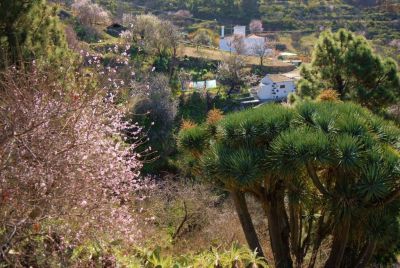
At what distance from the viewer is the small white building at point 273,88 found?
3725cm

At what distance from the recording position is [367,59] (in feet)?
42.3

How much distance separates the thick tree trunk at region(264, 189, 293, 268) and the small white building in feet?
96.2

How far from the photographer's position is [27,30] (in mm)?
9516

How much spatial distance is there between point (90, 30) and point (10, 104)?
130 ft

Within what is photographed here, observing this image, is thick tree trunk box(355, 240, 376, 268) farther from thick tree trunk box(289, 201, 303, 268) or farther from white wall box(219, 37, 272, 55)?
white wall box(219, 37, 272, 55)

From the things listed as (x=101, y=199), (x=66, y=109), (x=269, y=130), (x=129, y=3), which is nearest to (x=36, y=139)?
(x=66, y=109)

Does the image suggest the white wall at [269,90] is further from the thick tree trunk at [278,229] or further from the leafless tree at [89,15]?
the thick tree trunk at [278,229]

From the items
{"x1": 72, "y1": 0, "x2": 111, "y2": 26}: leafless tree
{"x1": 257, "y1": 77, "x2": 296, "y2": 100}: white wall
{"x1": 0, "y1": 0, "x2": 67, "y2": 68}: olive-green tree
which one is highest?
{"x1": 0, "y1": 0, "x2": 67, "y2": 68}: olive-green tree

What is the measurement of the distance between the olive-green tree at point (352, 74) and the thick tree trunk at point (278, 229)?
558cm

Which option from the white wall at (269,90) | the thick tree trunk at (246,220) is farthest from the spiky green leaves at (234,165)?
the white wall at (269,90)

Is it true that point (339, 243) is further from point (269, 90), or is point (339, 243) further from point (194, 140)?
point (269, 90)

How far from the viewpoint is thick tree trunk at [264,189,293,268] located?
25.0ft

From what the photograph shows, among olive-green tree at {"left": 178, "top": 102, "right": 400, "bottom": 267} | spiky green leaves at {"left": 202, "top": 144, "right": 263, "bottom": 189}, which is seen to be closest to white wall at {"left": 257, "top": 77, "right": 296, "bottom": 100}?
olive-green tree at {"left": 178, "top": 102, "right": 400, "bottom": 267}

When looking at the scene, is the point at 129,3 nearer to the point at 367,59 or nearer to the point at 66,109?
the point at 367,59
